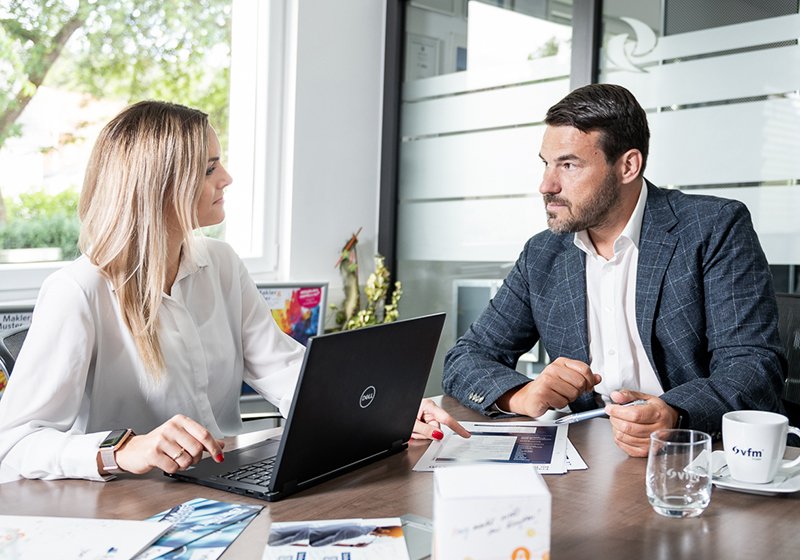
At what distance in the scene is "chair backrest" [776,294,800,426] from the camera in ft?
6.10

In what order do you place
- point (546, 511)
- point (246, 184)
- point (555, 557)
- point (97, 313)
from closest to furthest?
1. point (546, 511)
2. point (555, 557)
3. point (97, 313)
4. point (246, 184)

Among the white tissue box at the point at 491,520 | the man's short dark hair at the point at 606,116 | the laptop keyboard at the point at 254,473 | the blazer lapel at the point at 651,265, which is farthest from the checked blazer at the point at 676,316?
the white tissue box at the point at 491,520

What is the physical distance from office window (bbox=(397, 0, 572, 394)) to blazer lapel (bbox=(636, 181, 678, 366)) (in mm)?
1540

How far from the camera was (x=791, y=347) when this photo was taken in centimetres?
188

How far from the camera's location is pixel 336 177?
12.7 feet

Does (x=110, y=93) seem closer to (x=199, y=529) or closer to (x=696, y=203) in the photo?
(x=696, y=203)

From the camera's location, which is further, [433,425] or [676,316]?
[676,316]

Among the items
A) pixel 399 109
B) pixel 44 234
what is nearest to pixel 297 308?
pixel 44 234

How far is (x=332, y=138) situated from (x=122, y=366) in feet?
7.98

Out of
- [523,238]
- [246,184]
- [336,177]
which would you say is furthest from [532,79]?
[246,184]

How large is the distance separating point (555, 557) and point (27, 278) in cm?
243

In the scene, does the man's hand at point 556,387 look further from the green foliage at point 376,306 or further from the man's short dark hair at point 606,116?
the green foliage at point 376,306

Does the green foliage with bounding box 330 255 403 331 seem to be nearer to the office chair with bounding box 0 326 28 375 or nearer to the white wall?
the white wall

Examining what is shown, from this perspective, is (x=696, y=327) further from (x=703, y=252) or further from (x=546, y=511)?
(x=546, y=511)
